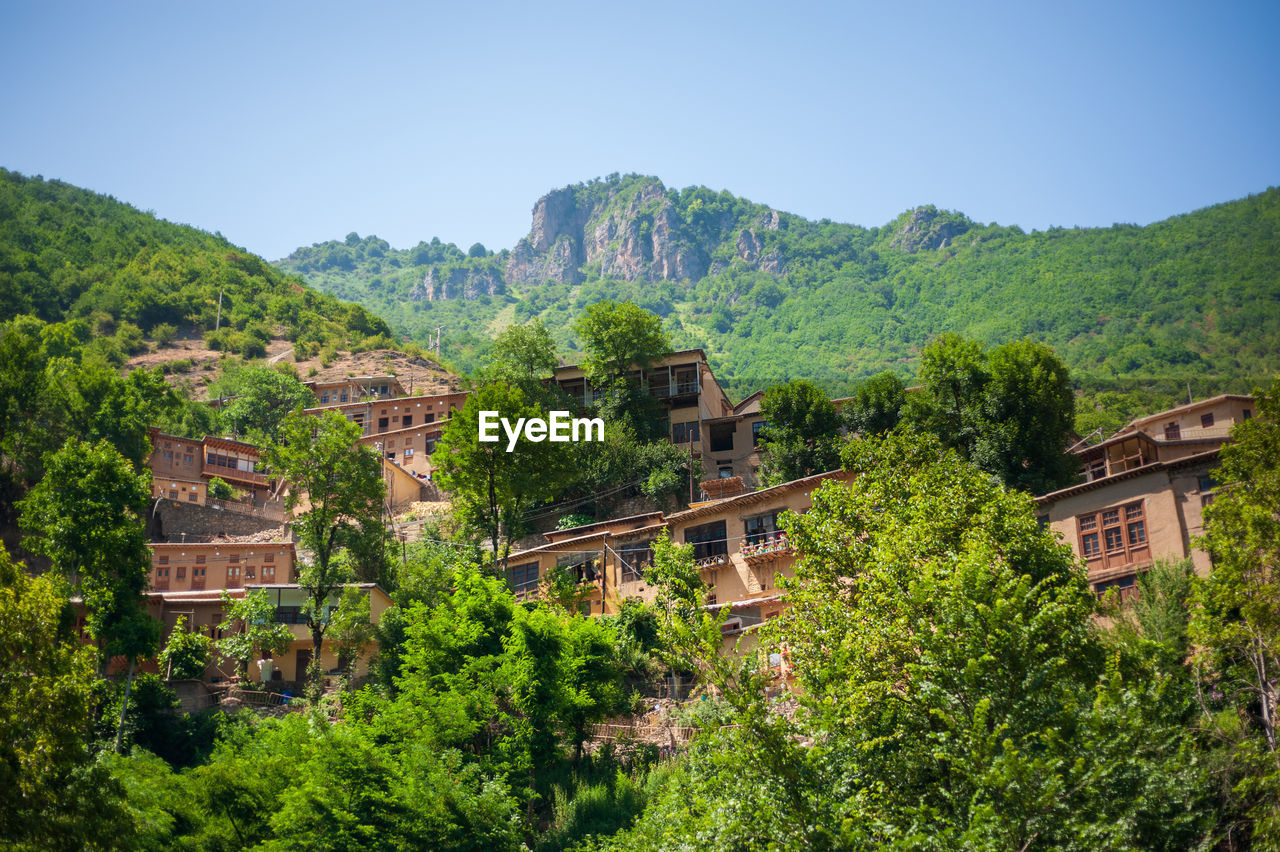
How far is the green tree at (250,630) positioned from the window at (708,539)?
1559 centimetres

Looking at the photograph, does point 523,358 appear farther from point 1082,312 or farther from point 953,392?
point 1082,312

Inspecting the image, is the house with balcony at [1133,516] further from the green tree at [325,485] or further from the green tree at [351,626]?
the green tree at [325,485]

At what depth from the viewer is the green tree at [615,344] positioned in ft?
201

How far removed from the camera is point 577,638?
117 ft

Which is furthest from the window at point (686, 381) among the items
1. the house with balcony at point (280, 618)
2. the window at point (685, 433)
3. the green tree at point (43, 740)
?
the green tree at point (43, 740)

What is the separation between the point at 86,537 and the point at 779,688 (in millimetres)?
23186

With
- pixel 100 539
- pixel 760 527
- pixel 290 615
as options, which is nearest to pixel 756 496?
pixel 760 527

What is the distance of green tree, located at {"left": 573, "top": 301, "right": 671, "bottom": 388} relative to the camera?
61.2 meters

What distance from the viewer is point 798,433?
170ft

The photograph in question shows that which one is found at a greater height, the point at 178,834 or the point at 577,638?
the point at 577,638

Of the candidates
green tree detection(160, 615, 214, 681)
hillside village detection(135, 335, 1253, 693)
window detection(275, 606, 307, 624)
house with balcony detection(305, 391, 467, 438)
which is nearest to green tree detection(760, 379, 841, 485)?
hillside village detection(135, 335, 1253, 693)

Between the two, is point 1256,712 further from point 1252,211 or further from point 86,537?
point 1252,211

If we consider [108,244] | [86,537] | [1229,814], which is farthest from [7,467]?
[108,244]

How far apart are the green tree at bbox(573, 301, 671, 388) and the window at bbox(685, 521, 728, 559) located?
1747cm
